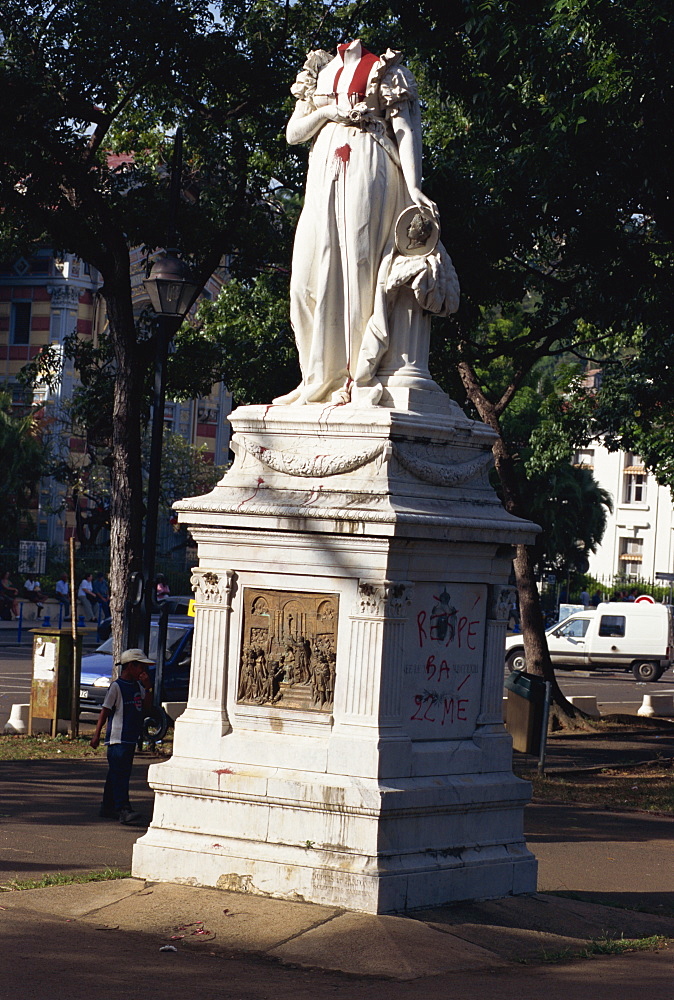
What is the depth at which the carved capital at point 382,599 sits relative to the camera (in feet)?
26.1

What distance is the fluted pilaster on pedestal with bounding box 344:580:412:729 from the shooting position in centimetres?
796

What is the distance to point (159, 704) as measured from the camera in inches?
675

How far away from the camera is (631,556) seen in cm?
7131

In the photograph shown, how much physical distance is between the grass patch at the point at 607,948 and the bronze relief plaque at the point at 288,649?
1809mm

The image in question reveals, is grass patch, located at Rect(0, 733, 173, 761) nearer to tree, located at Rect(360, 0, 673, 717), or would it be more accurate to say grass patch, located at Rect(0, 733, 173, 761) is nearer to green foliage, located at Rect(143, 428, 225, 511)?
tree, located at Rect(360, 0, 673, 717)

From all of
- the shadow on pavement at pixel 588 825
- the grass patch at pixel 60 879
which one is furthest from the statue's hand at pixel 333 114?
the shadow on pavement at pixel 588 825

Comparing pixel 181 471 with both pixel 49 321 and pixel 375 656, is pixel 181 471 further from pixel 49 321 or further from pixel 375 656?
pixel 375 656

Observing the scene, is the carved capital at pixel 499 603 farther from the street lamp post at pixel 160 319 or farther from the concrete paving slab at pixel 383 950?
the street lamp post at pixel 160 319

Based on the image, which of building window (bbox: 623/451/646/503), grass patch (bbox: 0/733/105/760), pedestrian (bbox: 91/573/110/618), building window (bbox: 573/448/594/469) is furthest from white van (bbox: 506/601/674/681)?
building window (bbox: 573/448/594/469)

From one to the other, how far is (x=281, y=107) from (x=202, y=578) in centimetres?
1276

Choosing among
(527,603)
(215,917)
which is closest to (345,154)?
(215,917)

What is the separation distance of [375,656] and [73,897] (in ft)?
7.25

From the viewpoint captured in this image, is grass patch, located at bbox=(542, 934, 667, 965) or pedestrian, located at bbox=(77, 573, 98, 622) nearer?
grass patch, located at bbox=(542, 934, 667, 965)

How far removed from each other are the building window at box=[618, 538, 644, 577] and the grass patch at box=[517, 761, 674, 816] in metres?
53.9
